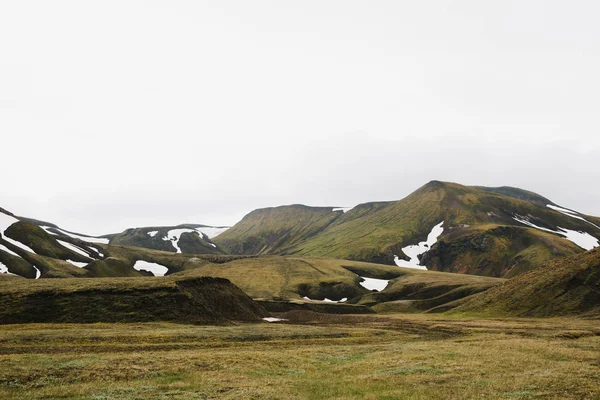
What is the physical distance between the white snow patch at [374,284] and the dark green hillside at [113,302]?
106m

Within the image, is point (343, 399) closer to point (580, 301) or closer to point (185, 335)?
point (185, 335)

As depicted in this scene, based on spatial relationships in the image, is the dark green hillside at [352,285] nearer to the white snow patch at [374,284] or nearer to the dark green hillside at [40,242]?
the white snow patch at [374,284]

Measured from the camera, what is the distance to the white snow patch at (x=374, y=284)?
17707 cm

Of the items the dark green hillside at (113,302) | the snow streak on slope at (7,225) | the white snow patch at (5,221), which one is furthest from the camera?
the white snow patch at (5,221)

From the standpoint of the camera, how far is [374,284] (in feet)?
597

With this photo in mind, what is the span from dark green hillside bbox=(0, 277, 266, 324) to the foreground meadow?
57.9ft

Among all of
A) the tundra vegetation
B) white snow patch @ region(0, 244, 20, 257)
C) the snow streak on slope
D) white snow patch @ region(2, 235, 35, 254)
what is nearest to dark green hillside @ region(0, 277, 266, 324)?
the tundra vegetation

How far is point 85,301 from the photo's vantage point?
6588 cm

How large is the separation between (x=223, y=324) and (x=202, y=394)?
48.4 meters

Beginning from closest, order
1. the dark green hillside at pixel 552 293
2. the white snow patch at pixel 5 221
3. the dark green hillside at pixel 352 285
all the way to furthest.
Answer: the dark green hillside at pixel 552 293 < the dark green hillside at pixel 352 285 < the white snow patch at pixel 5 221

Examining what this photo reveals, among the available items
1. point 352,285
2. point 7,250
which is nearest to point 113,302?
point 7,250

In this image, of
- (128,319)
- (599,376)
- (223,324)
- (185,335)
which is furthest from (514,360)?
(128,319)

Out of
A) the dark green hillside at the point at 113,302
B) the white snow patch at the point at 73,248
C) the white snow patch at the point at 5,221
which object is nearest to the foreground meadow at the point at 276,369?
the dark green hillside at the point at 113,302

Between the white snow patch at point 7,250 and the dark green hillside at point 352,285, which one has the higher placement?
the white snow patch at point 7,250
